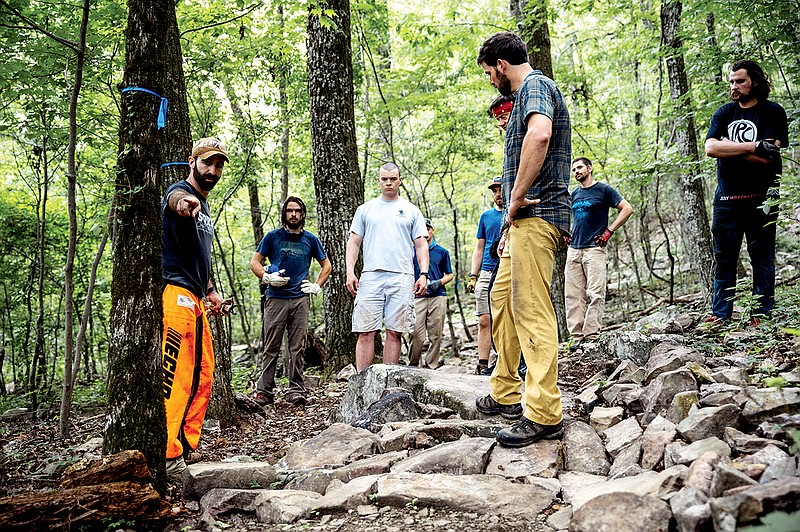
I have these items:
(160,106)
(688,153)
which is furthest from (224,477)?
(688,153)

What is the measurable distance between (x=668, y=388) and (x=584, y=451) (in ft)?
2.52

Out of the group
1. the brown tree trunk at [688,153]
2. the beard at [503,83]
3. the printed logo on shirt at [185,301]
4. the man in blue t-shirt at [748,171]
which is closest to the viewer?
the beard at [503,83]

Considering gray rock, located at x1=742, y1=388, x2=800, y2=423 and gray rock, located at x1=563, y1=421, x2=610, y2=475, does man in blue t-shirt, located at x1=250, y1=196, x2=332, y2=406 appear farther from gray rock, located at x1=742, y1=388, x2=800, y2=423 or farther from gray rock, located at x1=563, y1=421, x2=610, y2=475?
gray rock, located at x1=742, y1=388, x2=800, y2=423

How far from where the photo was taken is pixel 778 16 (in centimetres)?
564

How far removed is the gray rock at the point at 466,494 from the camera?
2760 mm

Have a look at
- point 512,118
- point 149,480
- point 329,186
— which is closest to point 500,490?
point 149,480

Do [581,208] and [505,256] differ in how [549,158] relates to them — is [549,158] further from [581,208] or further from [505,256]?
[581,208]

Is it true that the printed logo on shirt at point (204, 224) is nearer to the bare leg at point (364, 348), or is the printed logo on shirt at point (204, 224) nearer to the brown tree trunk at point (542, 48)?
the bare leg at point (364, 348)

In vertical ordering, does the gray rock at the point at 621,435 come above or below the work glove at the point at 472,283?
below

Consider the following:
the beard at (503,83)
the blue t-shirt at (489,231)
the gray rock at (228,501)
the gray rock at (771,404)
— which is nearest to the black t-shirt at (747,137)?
the blue t-shirt at (489,231)

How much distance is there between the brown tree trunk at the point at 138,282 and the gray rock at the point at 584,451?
244 cm

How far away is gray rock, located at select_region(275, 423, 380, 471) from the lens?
12.6ft

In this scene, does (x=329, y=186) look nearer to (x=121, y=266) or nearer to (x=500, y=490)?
(x=121, y=266)

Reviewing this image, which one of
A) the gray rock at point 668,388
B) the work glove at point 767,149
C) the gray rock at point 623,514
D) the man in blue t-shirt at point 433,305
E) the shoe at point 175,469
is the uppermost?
the work glove at point 767,149
